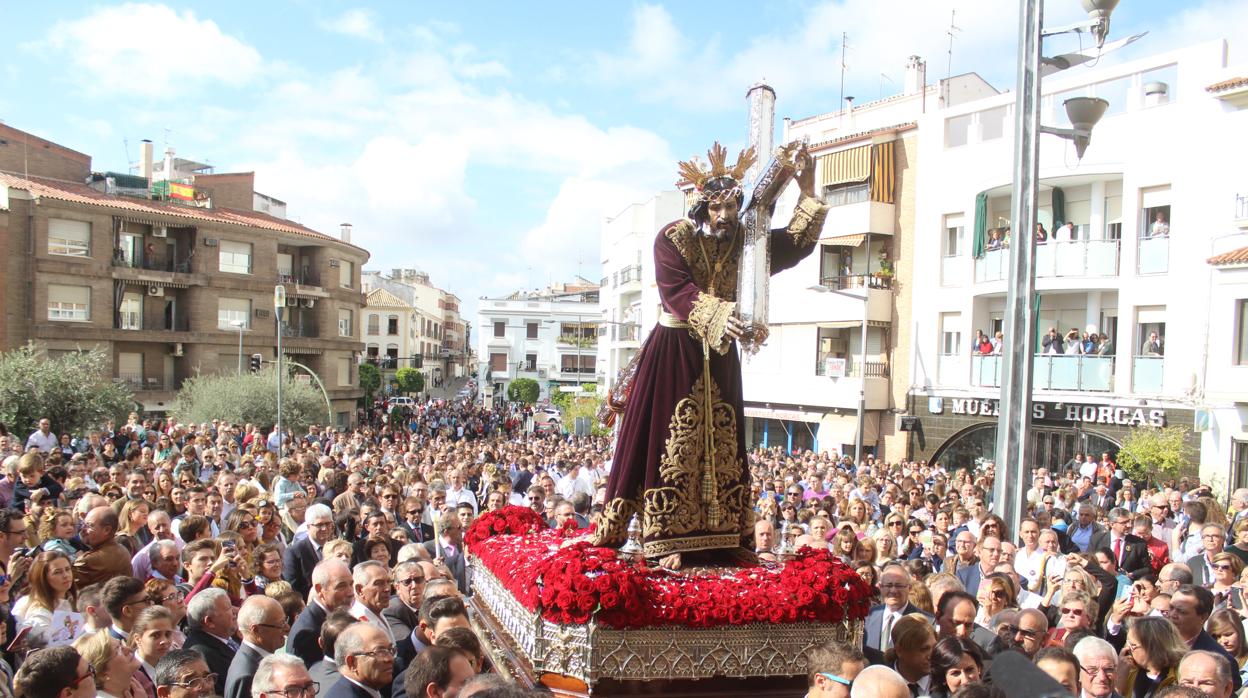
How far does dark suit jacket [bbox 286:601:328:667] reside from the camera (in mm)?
5078

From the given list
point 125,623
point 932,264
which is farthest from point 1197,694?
point 932,264

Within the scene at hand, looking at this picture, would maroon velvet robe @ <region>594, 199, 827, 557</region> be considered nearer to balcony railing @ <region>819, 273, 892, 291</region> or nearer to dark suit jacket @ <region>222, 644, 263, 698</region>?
dark suit jacket @ <region>222, 644, 263, 698</region>

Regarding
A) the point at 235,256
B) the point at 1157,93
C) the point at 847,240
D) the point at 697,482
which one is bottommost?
the point at 697,482

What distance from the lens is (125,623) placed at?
4.84 meters

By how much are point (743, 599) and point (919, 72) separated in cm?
3372

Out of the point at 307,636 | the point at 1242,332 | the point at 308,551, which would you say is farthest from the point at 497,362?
the point at 307,636

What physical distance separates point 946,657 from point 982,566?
3.12 metres

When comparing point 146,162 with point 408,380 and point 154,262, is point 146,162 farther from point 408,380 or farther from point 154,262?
point 408,380

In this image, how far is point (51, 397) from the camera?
75.5ft

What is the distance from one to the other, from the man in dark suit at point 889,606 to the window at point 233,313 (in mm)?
35333

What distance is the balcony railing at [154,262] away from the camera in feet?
115

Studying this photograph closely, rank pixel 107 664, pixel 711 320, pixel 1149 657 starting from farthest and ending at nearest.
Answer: pixel 711 320 → pixel 1149 657 → pixel 107 664

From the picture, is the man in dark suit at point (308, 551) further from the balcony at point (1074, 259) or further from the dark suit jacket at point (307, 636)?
the balcony at point (1074, 259)

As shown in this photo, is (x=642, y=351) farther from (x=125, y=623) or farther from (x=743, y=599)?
(x=125, y=623)
